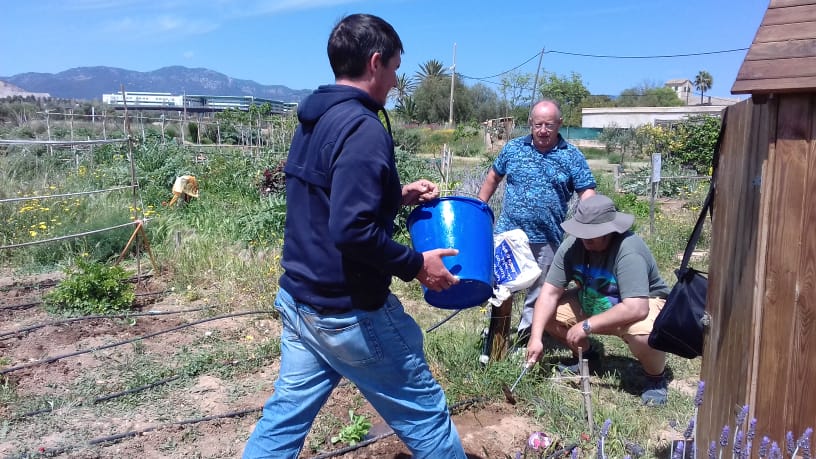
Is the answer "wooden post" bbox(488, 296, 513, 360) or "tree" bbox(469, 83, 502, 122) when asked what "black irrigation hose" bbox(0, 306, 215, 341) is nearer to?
"wooden post" bbox(488, 296, 513, 360)

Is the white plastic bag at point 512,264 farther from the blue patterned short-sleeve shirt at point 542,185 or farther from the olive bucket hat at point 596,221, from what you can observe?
the blue patterned short-sleeve shirt at point 542,185

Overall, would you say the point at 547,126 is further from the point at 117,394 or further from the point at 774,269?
the point at 117,394

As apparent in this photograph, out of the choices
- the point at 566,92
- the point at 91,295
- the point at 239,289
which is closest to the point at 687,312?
the point at 239,289

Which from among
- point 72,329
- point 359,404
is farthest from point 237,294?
point 359,404

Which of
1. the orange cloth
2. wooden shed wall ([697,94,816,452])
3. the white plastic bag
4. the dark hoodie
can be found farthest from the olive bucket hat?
the orange cloth

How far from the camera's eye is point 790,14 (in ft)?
5.57

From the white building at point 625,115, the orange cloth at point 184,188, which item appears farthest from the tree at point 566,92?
the orange cloth at point 184,188

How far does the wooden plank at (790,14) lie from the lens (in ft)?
5.45

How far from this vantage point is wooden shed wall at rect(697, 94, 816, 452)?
167cm

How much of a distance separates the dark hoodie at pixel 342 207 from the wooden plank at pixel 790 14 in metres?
1.11

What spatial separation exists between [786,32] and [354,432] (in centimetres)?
232

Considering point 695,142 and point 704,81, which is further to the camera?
point 704,81

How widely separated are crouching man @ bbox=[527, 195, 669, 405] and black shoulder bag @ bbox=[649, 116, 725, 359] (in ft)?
2.52

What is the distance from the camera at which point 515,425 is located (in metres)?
3.07
